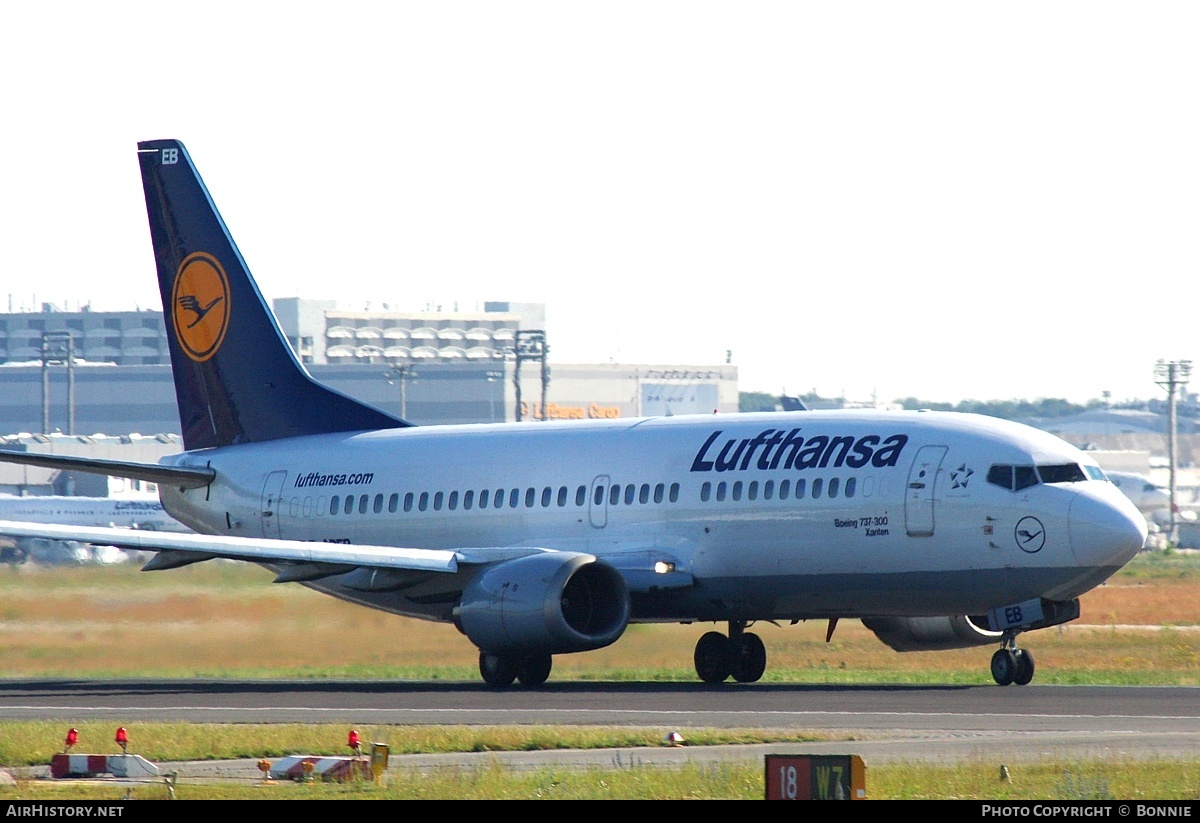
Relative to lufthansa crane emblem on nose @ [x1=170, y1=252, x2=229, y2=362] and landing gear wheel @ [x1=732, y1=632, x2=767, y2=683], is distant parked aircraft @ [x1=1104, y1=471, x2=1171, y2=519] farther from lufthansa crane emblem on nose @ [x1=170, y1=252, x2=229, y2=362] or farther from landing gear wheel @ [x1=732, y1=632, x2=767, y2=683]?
landing gear wheel @ [x1=732, y1=632, x2=767, y2=683]

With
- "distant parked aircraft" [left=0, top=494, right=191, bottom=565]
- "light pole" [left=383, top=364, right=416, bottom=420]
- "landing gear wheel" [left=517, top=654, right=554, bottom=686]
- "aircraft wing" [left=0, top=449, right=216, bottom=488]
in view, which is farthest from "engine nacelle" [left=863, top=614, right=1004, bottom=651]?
"light pole" [left=383, top=364, right=416, bottom=420]

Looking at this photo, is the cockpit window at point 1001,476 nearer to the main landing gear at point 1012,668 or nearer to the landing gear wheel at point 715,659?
the main landing gear at point 1012,668

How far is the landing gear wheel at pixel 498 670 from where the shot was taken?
99.0ft

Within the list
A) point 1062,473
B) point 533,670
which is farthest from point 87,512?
point 1062,473

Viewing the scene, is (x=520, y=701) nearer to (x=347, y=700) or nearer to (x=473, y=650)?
(x=347, y=700)

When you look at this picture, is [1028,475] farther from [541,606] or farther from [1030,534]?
[541,606]

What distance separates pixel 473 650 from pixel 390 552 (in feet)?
20.3

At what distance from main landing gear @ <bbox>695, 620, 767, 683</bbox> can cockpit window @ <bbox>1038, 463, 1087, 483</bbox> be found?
5.68 metres

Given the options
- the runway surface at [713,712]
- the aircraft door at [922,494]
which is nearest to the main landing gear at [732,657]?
the runway surface at [713,712]

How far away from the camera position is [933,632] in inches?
1213

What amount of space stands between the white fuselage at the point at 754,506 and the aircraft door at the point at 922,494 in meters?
0.02

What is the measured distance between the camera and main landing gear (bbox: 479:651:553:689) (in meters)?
30.2
